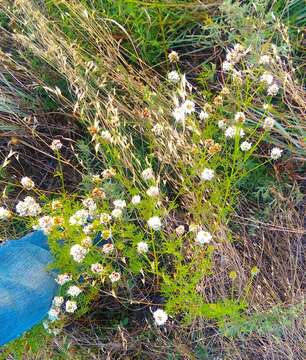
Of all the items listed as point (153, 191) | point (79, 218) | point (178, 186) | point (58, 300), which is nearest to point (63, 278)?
point (58, 300)

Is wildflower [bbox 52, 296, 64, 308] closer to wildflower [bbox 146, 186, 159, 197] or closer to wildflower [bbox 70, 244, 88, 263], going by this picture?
wildflower [bbox 70, 244, 88, 263]

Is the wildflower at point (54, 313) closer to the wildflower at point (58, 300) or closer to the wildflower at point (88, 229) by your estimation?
the wildflower at point (58, 300)

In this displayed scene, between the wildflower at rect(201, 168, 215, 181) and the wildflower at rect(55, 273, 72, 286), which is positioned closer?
the wildflower at rect(201, 168, 215, 181)

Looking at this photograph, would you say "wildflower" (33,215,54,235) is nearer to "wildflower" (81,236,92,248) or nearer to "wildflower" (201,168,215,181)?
"wildflower" (81,236,92,248)

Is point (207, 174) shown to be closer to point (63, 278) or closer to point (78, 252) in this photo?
point (78, 252)

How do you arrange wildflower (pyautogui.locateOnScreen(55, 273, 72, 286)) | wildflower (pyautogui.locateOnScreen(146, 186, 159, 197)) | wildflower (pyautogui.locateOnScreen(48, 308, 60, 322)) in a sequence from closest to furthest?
1. wildflower (pyautogui.locateOnScreen(146, 186, 159, 197))
2. wildflower (pyautogui.locateOnScreen(55, 273, 72, 286))
3. wildflower (pyautogui.locateOnScreen(48, 308, 60, 322))

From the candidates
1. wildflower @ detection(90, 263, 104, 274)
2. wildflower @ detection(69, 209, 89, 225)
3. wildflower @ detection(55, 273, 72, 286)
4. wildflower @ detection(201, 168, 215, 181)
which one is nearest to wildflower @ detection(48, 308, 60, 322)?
wildflower @ detection(55, 273, 72, 286)

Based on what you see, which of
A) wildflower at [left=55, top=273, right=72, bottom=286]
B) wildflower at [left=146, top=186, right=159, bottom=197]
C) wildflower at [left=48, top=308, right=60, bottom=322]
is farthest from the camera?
wildflower at [left=48, top=308, right=60, bottom=322]

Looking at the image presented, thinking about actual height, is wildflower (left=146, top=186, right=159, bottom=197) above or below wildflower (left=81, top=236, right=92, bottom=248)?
above

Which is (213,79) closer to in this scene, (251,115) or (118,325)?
(251,115)

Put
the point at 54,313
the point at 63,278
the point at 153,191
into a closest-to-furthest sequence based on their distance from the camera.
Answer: the point at 153,191, the point at 63,278, the point at 54,313

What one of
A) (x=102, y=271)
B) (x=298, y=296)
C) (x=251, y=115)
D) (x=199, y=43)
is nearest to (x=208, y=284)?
(x=298, y=296)

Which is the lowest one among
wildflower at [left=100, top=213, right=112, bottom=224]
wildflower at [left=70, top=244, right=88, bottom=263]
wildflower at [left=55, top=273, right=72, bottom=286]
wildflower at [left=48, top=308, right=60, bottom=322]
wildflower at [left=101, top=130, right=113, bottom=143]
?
wildflower at [left=48, top=308, right=60, bottom=322]

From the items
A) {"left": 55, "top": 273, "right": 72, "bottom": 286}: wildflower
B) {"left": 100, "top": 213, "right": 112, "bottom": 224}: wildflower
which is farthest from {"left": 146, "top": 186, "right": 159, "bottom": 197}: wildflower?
{"left": 55, "top": 273, "right": 72, "bottom": 286}: wildflower
